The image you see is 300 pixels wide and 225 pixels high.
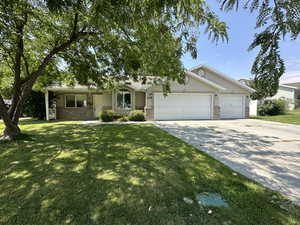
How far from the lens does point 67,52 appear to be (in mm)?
8031

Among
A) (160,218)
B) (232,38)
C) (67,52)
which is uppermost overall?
(67,52)

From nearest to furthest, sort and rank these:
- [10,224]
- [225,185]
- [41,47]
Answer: [10,224]
[225,185]
[41,47]

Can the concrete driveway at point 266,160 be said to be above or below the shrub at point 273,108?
below

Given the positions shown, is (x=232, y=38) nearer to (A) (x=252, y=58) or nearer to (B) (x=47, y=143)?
(A) (x=252, y=58)

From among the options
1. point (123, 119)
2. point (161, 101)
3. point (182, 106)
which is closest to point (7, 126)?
point (123, 119)

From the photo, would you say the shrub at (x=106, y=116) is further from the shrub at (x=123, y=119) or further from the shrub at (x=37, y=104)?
the shrub at (x=37, y=104)

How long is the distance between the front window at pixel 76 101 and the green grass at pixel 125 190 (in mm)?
10269

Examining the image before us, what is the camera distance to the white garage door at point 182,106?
1363cm

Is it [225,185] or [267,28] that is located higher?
[267,28]

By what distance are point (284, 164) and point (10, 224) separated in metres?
5.79

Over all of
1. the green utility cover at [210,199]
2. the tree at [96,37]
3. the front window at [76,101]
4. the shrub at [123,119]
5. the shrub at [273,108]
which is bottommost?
the green utility cover at [210,199]

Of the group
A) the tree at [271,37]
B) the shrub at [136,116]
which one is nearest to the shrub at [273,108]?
the shrub at [136,116]

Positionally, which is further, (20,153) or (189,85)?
(189,85)

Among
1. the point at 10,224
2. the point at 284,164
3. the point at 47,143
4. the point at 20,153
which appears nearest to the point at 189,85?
the point at 284,164
